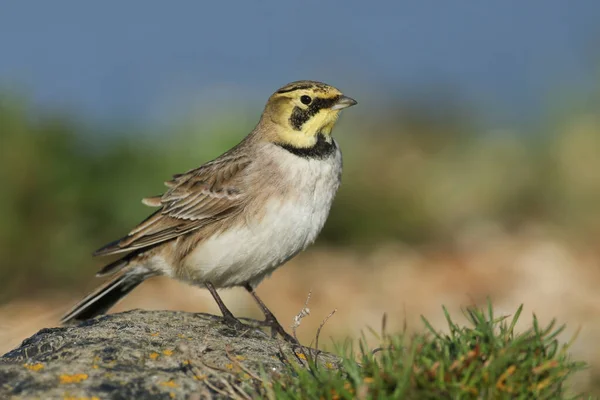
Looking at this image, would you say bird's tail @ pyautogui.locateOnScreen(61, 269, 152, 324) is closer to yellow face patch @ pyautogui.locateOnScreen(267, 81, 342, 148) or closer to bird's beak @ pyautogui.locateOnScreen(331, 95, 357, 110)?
yellow face patch @ pyautogui.locateOnScreen(267, 81, 342, 148)

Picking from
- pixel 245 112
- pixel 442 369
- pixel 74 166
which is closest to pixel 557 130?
pixel 245 112

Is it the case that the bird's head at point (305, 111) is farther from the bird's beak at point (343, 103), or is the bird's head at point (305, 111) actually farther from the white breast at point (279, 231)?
the white breast at point (279, 231)

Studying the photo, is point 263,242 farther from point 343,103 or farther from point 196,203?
point 343,103

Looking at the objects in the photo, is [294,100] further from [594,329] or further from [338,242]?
[338,242]

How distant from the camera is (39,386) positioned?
434cm

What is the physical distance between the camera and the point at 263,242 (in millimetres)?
6703

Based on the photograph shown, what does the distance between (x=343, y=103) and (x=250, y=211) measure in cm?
102

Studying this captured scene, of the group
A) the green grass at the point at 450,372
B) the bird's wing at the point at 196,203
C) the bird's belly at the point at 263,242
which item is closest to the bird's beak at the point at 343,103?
the bird's belly at the point at 263,242

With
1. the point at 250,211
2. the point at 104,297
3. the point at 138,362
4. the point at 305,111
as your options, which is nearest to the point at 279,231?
the point at 250,211

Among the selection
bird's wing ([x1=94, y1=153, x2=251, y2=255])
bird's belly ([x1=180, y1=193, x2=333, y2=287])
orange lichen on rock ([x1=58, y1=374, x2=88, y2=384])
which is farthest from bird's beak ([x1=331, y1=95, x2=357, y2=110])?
orange lichen on rock ([x1=58, y1=374, x2=88, y2=384])

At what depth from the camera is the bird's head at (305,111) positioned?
696 cm

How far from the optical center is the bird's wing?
23.4 feet

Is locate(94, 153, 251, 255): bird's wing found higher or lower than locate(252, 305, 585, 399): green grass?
higher

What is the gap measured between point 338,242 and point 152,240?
5420 mm
